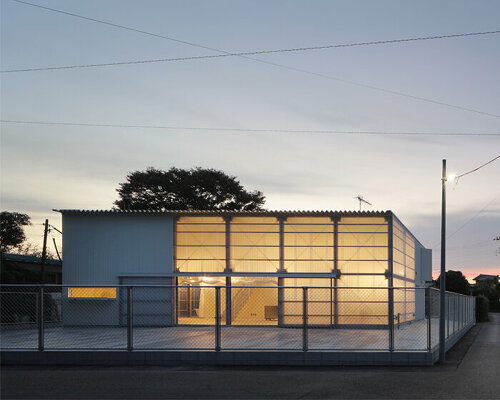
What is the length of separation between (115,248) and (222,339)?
44.7 feet

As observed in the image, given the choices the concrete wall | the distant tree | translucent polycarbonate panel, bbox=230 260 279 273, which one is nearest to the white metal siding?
the concrete wall

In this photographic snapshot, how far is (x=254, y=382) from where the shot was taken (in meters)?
14.2

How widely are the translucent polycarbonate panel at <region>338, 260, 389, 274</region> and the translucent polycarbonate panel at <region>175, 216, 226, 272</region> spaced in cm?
587

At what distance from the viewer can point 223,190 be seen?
7031 cm

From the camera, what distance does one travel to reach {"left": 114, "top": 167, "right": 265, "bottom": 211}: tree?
69.0 metres

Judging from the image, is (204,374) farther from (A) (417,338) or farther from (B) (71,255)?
(B) (71,255)

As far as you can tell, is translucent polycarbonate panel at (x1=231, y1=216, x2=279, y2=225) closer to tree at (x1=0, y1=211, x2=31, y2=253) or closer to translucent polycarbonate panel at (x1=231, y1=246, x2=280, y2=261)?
translucent polycarbonate panel at (x1=231, y1=246, x2=280, y2=261)

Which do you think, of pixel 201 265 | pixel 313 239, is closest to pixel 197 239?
pixel 201 265

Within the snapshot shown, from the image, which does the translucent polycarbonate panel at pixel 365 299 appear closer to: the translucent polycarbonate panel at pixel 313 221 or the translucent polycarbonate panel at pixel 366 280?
the translucent polycarbonate panel at pixel 366 280

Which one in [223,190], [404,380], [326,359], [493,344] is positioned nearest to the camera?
[404,380]

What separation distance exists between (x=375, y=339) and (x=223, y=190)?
4843 cm

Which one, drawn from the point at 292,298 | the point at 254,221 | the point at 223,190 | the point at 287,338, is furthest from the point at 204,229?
the point at 223,190

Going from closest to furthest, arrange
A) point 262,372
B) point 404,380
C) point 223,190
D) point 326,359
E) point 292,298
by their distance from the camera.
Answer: point 404,380
point 262,372
point 326,359
point 292,298
point 223,190

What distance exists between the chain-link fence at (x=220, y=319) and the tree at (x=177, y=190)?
3073 centimetres
